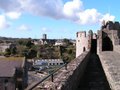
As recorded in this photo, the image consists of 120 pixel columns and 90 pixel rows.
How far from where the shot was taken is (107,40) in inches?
1316

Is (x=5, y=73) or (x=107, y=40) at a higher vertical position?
(x=107, y=40)

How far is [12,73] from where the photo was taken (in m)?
60.5

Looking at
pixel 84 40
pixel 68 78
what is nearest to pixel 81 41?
pixel 84 40

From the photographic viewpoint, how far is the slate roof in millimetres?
61125

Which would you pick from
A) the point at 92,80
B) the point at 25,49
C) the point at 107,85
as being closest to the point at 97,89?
the point at 107,85

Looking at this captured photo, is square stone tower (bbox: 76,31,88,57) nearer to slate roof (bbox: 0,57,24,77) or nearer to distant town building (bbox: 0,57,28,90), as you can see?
distant town building (bbox: 0,57,28,90)

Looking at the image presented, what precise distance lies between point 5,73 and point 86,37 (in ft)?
97.3

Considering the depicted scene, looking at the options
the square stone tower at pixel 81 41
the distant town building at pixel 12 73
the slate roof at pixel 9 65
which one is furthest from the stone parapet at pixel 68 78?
the slate roof at pixel 9 65

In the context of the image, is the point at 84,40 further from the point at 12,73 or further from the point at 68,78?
the point at 12,73

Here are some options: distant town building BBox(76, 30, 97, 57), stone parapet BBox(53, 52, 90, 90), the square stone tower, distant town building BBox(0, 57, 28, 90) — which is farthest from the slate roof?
stone parapet BBox(53, 52, 90, 90)

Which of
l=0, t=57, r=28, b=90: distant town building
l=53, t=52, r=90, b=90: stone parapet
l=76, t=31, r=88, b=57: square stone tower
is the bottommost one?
l=0, t=57, r=28, b=90: distant town building

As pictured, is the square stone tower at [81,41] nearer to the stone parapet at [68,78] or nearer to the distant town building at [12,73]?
the distant town building at [12,73]

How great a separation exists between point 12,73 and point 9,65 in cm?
329

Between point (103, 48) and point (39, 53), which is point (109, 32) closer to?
point (103, 48)
